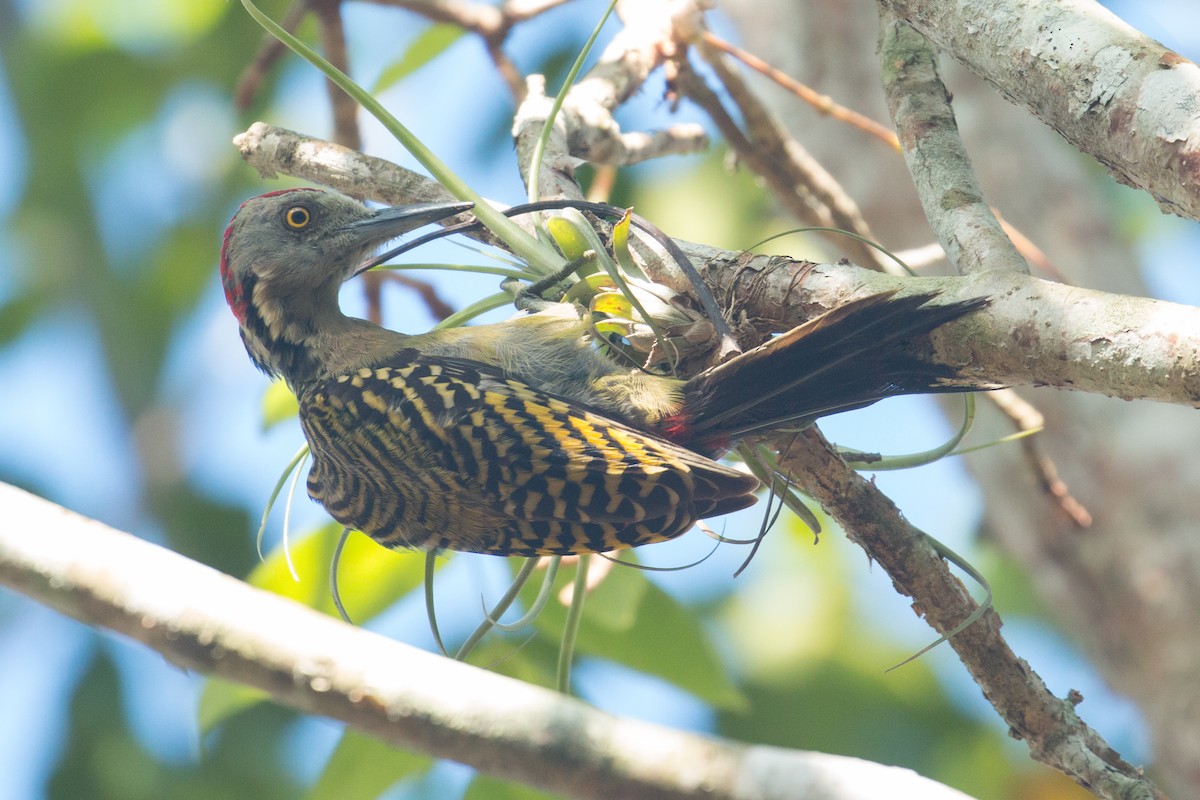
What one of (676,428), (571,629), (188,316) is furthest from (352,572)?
(188,316)

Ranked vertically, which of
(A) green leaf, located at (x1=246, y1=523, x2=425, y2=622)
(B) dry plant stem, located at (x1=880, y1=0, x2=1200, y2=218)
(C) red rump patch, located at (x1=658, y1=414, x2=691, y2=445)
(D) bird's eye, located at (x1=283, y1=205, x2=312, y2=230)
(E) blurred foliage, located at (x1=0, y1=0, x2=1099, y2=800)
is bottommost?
(E) blurred foliage, located at (x1=0, y1=0, x2=1099, y2=800)

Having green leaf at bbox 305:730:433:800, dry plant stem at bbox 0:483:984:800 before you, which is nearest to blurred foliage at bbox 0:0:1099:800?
green leaf at bbox 305:730:433:800

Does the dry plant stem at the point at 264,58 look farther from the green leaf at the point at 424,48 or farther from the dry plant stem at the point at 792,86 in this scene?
the dry plant stem at the point at 792,86

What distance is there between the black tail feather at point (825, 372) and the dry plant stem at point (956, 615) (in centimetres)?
8

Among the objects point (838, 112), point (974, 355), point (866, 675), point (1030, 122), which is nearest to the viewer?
point (974, 355)

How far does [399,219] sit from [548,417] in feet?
2.40

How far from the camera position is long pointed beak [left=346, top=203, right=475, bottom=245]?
8.54 feet

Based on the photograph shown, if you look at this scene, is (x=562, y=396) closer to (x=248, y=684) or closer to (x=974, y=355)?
(x=974, y=355)

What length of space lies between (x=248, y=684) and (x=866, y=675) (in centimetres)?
526

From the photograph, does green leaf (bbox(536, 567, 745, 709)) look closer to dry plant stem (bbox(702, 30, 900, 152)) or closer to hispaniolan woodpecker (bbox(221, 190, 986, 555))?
hispaniolan woodpecker (bbox(221, 190, 986, 555))

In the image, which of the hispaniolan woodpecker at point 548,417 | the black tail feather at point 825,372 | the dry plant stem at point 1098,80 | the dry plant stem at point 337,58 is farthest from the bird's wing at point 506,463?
the dry plant stem at point 337,58

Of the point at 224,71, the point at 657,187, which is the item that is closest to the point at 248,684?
the point at 657,187

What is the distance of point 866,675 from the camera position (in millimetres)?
5961

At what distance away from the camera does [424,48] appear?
12.9ft
